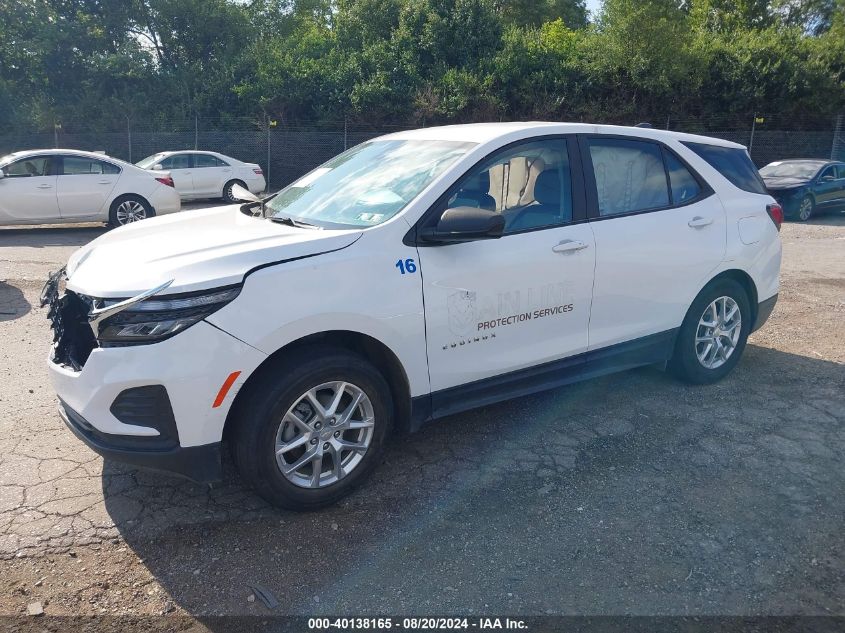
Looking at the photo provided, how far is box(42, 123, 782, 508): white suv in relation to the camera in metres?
3.11

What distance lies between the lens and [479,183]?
3973 mm

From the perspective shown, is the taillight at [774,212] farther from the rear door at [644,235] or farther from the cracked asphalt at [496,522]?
the cracked asphalt at [496,522]

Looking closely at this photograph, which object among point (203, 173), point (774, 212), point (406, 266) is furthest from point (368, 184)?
point (203, 173)

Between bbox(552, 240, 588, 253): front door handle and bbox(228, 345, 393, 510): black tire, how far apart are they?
1335 millimetres

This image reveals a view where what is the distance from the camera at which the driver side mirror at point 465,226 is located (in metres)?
3.54

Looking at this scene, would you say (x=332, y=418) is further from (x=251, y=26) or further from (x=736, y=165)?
(x=251, y=26)

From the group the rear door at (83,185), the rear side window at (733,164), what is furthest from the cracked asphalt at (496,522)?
the rear door at (83,185)

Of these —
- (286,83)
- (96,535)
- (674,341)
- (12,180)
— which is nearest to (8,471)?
(96,535)

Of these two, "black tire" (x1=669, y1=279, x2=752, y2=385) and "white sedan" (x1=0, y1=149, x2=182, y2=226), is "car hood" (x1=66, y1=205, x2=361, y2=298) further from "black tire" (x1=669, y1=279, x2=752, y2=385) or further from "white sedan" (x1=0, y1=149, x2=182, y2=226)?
"white sedan" (x1=0, y1=149, x2=182, y2=226)

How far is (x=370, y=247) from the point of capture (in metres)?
3.50

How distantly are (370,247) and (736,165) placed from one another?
3295 millimetres

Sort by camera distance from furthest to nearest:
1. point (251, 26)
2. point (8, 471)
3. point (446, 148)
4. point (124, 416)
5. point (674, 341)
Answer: point (251, 26), point (674, 341), point (446, 148), point (8, 471), point (124, 416)

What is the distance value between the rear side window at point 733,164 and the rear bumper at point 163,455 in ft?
12.8

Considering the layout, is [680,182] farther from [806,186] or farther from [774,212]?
[806,186]
